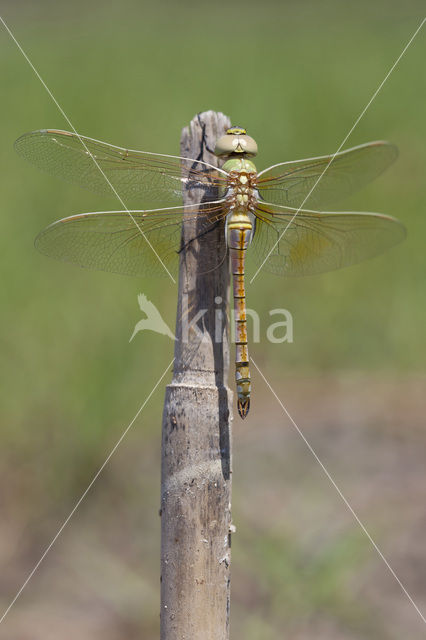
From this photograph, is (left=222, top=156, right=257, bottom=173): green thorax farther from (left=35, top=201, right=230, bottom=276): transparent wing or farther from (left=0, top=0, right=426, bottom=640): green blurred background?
(left=0, top=0, right=426, bottom=640): green blurred background

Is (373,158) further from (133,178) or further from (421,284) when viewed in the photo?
(421,284)

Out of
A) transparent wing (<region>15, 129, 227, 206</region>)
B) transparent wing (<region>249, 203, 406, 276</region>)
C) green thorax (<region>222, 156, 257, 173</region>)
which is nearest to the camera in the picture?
green thorax (<region>222, 156, 257, 173</region>)

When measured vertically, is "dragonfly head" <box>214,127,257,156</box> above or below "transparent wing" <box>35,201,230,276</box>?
above

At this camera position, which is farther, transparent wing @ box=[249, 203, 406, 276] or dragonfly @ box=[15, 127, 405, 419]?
transparent wing @ box=[249, 203, 406, 276]

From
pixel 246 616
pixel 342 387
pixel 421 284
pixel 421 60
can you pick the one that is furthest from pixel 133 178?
pixel 421 60

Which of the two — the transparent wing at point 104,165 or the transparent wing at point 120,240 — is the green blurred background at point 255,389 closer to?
the transparent wing at point 120,240

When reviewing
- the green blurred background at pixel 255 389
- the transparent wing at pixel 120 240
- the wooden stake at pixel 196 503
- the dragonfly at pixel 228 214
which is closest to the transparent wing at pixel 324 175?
the dragonfly at pixel 228 214

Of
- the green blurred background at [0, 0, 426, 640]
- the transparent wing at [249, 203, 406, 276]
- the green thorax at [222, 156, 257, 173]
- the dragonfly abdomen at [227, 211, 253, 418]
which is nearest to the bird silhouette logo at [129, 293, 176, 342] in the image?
the green blurred background at [0, 0, 426, 640]
